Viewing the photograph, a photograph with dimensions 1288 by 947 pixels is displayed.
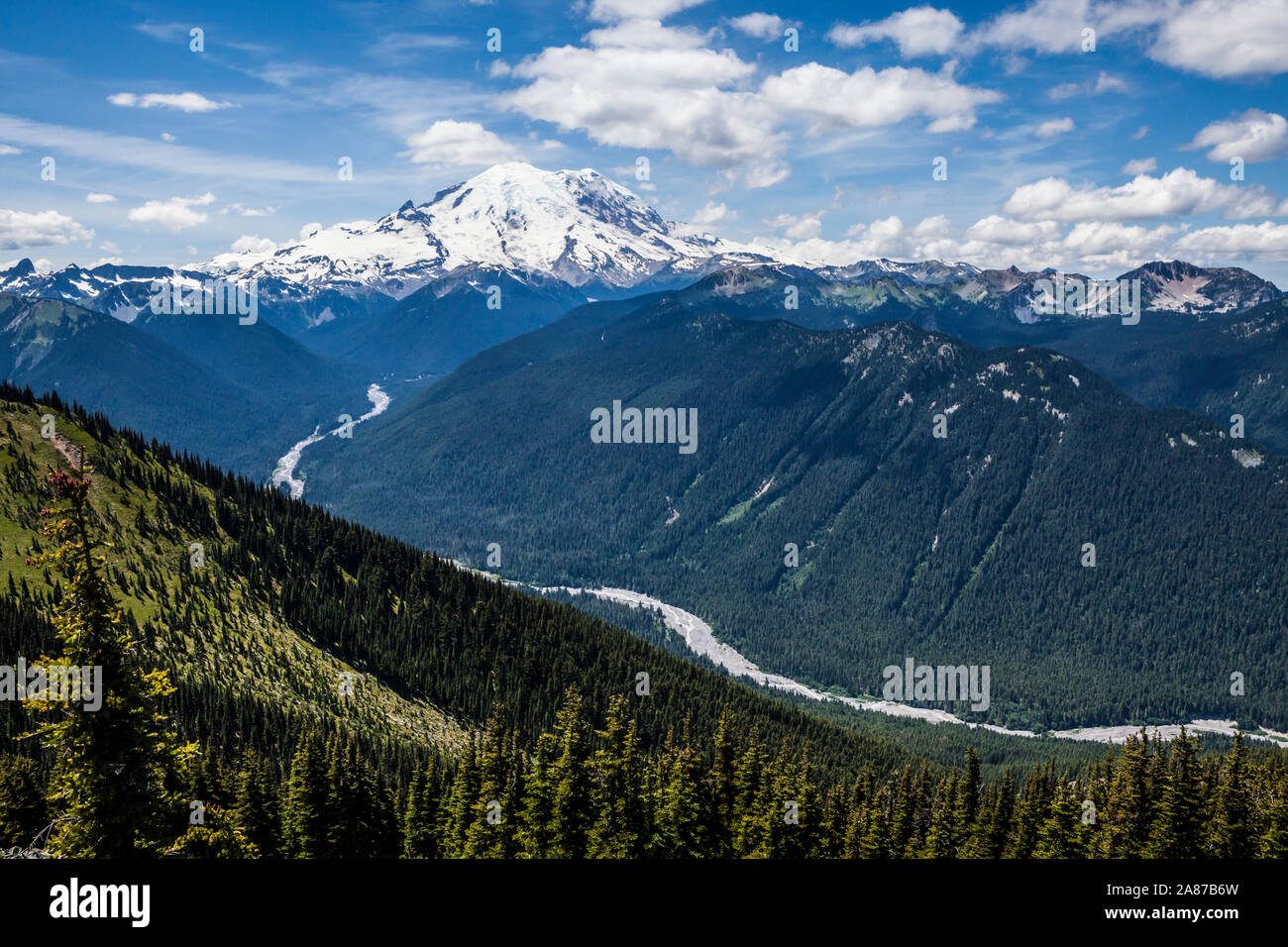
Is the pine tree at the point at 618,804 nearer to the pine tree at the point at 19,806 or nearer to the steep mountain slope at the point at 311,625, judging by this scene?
the pine tree at the point at 19,806

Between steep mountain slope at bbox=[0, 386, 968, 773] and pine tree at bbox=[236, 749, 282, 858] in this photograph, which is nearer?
pine tree at bbox=[236, 749, 282, 858]

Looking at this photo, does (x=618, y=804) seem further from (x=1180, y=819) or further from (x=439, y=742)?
(x=439, y=742)

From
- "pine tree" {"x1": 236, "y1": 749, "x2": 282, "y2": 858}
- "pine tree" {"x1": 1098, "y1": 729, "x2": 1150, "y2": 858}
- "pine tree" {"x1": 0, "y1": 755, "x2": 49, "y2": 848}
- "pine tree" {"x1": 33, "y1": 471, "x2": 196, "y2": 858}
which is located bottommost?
"pine tree" {"x1": 1098, "y1": 729, "x2": 1150, "y2": 858}

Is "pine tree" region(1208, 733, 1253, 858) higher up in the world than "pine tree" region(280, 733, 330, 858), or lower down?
lower down

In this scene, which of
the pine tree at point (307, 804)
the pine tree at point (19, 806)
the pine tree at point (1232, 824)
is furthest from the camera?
the pine tree at point (1232, 824)

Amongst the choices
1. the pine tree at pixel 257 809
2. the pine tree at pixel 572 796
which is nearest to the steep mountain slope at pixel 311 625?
the pine tree at pixel 257 809

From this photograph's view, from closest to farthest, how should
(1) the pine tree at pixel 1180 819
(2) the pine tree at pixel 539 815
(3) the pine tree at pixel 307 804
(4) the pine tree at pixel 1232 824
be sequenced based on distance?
1. (2) the pine tree at pixel 539 815
2. (3) the pine tree at pixel 307 804
3. (1) the pine tree at pixel 1180 819
4. (4) the pine tree at pixel 1232 824

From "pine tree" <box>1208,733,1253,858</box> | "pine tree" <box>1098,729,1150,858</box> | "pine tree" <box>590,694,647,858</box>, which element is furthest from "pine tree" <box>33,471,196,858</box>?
"pine tree" <box>1208,733,1253,858</box>

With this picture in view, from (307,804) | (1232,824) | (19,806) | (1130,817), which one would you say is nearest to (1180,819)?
(1232,824)

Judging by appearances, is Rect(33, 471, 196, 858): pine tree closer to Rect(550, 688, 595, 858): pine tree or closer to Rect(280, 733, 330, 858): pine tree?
Rect(550, 688, 595, 858): pine tree
